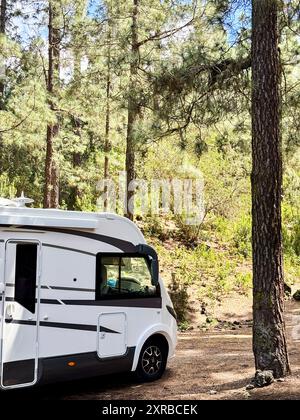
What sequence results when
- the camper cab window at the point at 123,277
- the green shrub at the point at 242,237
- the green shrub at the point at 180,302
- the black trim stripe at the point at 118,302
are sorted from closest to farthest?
the black trim stripe at the point at 118,302, the camper cab window at the point at 123,277, the green shrub at the point at 180,302, the green shrub at the point at 242,237

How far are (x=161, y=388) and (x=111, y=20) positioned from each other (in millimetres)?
11782

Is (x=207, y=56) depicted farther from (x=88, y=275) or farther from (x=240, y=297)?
(x=240, y=297)

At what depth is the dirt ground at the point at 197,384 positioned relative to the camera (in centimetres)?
735

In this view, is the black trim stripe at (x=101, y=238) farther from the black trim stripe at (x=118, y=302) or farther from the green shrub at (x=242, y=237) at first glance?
the green shrub at (x=242, y=237)

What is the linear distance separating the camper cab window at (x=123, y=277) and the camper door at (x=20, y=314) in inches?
40.6

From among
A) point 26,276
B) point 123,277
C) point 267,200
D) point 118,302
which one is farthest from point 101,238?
point 267,200

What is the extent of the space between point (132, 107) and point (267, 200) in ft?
14.7

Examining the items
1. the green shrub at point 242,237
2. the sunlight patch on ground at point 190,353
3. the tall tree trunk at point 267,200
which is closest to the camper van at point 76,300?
the tall tree trunk at point 267,200

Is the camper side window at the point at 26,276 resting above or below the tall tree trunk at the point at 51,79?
below

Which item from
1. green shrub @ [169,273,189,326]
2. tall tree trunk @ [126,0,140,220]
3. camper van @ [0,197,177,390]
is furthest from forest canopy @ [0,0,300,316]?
camper van @ [0,197,177,390]

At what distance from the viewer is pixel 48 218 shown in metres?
7.38

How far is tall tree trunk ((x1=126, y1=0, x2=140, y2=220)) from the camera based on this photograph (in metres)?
11.4
